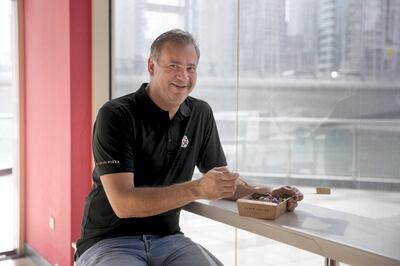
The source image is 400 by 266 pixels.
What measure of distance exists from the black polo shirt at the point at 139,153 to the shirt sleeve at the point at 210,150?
2.0 inches

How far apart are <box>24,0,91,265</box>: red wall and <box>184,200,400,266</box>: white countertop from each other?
5.41 ft

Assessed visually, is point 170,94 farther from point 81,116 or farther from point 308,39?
point 81,116

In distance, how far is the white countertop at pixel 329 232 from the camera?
45.3 inches

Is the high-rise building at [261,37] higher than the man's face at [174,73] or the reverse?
higher

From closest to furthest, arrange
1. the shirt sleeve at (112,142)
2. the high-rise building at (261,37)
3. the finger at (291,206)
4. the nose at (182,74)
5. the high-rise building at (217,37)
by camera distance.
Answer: the finger at (291,206), the shirt sleeve at (112,142), the nose at (182,74), the high-rise building at (261,37), the high-rise building at (217,37)

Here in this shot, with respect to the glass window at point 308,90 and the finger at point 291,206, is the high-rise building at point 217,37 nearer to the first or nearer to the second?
the glass window at point 308,90

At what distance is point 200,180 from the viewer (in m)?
1.50

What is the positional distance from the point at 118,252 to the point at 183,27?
1456 mm

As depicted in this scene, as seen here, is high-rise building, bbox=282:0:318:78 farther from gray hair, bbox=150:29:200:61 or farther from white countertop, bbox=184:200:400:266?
white countertop, bbox=184:200:400:266

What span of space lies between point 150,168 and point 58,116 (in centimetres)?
162

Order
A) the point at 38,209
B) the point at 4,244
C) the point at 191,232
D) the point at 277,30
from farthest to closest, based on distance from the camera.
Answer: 1. the point at 4,244
2. the point at 38,209
3. the point at 191,232
4. the point at 277,30

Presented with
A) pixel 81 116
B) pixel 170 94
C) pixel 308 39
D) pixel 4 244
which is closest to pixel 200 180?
pixel 170 94

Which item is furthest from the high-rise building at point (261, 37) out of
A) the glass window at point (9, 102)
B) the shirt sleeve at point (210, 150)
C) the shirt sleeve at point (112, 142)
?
the glass window at point (9, 102)

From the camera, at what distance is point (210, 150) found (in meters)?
1.96
